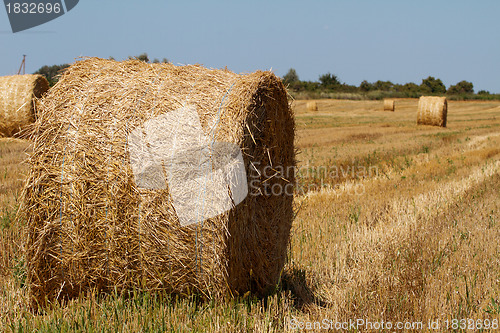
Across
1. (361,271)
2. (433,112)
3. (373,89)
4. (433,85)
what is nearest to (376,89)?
(373,89)

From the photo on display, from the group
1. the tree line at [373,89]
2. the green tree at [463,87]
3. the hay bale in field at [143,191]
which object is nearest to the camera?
the hay bale in field at [143,191]

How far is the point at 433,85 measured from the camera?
2992 inches

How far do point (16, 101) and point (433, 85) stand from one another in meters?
73.1

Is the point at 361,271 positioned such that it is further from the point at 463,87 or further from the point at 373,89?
the point at 463,87

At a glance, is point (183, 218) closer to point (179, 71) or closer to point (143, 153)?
point (143, 153)

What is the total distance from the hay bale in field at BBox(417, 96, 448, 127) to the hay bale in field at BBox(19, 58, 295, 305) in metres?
22.5

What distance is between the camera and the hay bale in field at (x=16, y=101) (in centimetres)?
1440

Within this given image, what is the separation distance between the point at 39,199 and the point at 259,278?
2202mm

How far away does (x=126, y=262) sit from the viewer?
13.5 feet

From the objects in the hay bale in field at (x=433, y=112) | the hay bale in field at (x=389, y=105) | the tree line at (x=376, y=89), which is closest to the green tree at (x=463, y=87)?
the tree line at (x=376, y=89)

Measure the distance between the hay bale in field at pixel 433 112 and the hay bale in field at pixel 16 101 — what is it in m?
19.5

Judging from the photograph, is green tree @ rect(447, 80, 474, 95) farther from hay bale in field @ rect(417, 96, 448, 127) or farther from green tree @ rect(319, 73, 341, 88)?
hay bale in field @ rect(417, 96, 448, 127)

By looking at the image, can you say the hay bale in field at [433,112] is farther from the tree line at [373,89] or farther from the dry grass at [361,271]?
the tree line at [373,89]

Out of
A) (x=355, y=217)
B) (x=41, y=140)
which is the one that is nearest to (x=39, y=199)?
(x=41, y=140)
